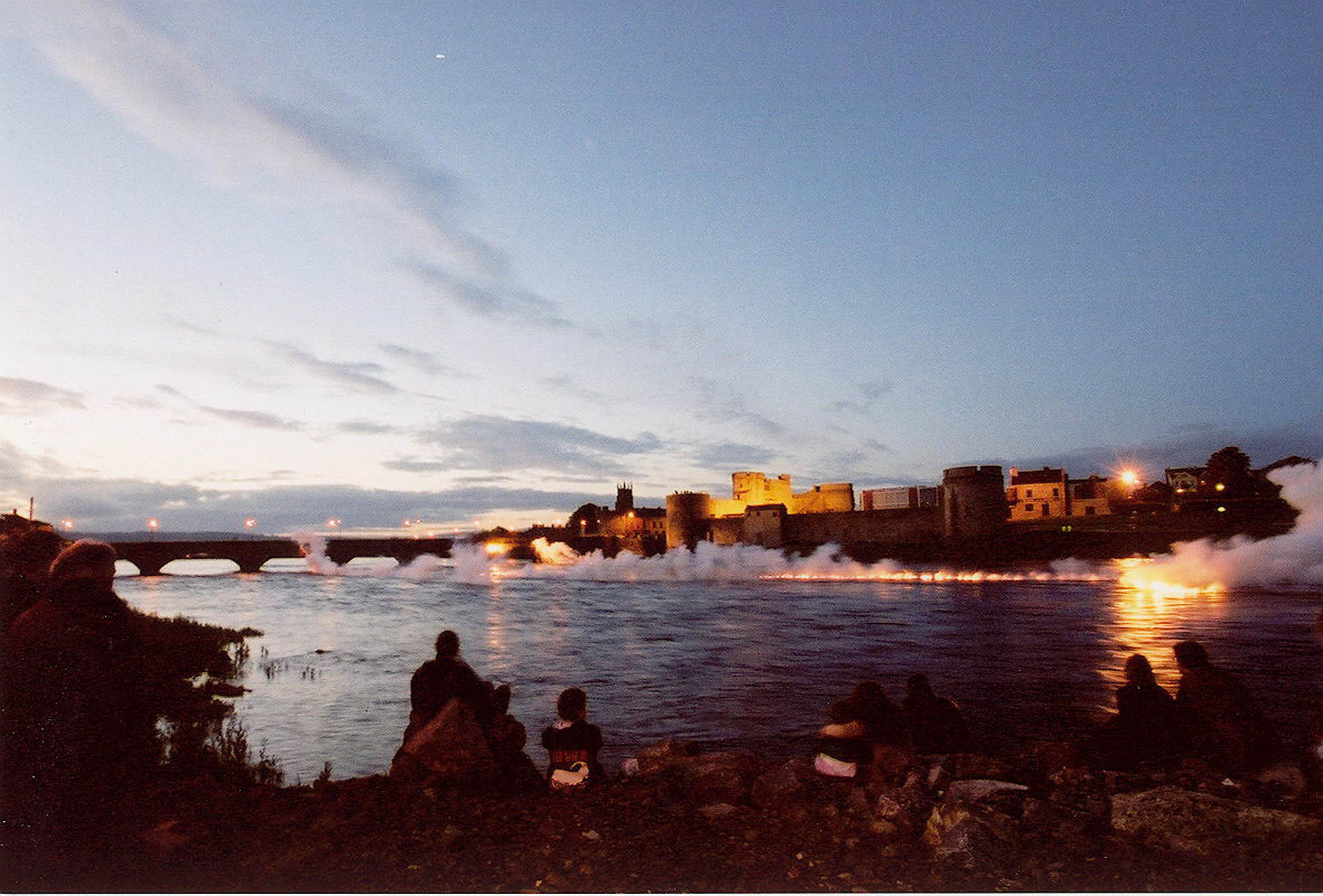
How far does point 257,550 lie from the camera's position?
112938mm

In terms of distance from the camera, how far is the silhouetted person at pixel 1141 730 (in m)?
10.4

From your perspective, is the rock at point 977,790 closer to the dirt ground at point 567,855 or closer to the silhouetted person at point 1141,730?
the dirt ground at point 567,855

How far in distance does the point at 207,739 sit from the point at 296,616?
35.0 m

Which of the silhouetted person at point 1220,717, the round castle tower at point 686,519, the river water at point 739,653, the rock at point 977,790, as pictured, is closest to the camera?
the rock at point 977,790

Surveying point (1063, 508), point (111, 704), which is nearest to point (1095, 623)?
point (111, 704)

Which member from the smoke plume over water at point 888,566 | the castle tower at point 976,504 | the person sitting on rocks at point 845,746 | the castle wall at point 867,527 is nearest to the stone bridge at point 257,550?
the smoke plume over water at point 888,566

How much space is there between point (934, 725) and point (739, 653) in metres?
18.1

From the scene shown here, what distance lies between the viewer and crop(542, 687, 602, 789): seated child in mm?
8516

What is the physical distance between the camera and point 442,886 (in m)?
5.90

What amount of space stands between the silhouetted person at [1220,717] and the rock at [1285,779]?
385 mm

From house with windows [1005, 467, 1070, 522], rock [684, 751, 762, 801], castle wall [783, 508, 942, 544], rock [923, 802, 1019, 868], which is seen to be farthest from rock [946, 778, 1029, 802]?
house with windows [1005, 467, 1070, 522]

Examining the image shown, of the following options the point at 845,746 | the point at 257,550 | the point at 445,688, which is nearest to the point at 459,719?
the point at 445,688

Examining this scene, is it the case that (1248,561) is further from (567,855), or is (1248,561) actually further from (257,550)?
(257,550)

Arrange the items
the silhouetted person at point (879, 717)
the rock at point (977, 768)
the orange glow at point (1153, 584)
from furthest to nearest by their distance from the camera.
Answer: the orange glow at point (1153, 584), the silhouetted person at point (879, 717), the rock at point (977, 768)
